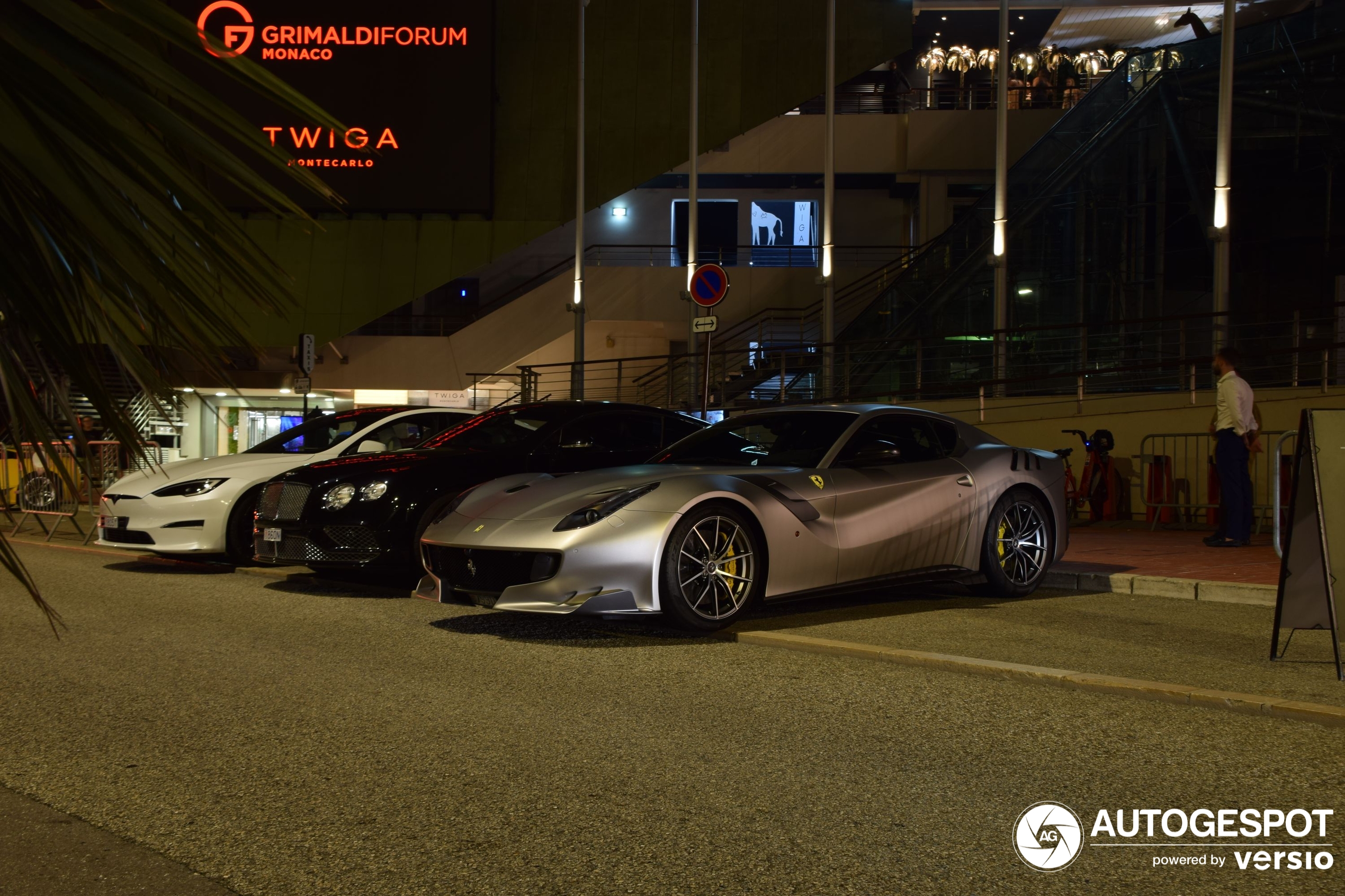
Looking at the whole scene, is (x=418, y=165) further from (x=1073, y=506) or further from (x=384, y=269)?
(x=1073, y=506)

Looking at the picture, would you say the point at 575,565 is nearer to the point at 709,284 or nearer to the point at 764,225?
the point at 709,284

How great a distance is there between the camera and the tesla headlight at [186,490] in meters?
10.7

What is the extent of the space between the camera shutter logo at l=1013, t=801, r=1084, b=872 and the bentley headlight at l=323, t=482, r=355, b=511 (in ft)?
20.7

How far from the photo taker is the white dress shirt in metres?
11.1

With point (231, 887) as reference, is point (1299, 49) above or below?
above

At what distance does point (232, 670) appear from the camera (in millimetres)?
6145

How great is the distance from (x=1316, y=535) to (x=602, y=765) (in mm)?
3747

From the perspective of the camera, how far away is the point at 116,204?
1225mm

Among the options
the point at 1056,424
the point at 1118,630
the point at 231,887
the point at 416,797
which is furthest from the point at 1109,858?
the point at 1056,424

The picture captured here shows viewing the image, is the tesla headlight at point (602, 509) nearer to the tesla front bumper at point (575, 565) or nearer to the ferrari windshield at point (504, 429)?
the tesla front bumper at point (575, 565)

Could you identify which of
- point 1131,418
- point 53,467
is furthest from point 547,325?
point 53,467

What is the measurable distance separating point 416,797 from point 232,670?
2.60m

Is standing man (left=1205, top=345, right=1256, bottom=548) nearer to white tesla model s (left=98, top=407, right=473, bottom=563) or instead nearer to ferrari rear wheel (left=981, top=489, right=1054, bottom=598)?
ferrari rear wheel (left=981, top=489, right=1054, bottom=598)

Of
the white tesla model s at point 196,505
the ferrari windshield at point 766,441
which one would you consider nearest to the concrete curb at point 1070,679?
the ferrari windshield at point 766,441
